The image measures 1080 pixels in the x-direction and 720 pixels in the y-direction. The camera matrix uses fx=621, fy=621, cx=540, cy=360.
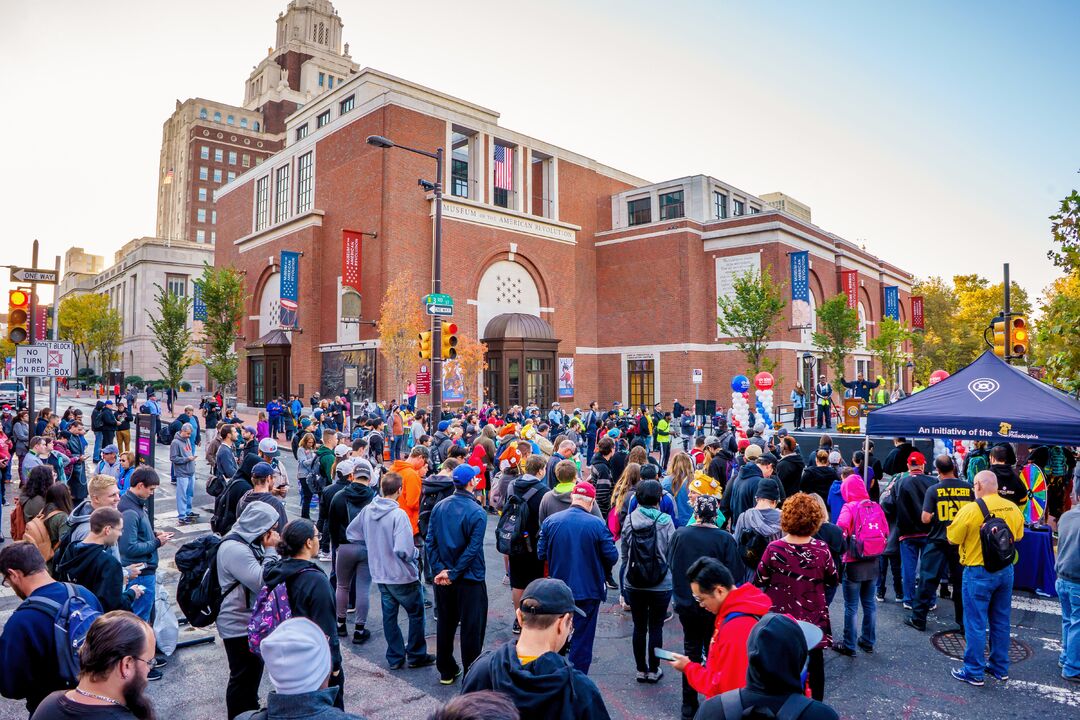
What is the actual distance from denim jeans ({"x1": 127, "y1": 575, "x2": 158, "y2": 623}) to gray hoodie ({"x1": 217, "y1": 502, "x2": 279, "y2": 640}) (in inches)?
62.8

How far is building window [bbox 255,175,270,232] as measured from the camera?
39875 mm

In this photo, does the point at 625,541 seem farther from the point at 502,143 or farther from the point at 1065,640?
the point at 502,143

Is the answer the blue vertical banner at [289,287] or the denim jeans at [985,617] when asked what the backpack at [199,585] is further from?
the blue vertical banner at [289,287]

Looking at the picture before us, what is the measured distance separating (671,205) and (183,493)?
117 ft

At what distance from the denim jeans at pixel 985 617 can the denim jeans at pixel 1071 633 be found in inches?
21.2

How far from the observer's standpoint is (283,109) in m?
85.4

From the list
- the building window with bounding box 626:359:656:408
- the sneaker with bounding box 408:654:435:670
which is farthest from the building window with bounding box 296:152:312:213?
the sneaker with bounding box 408:654:435:670

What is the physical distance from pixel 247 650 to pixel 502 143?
116ft

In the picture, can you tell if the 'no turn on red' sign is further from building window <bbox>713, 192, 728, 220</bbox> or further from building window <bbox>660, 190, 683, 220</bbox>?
building window <bbox>713, 192, 728, 220</bbox>

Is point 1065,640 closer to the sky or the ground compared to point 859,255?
closer to the ground

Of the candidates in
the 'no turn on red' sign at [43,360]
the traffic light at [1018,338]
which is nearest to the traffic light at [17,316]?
the 'no turn on red' sign at [43,360]

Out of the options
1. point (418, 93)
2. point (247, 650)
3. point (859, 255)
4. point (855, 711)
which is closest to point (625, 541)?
point (855, 711)

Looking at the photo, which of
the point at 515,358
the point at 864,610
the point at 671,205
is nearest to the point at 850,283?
the point at 671,205

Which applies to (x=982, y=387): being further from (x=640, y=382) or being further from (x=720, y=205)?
(x=720, y=205)
